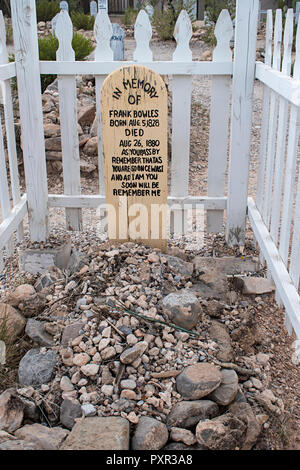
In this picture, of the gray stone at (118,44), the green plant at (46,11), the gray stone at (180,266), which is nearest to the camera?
the gray stone at (180,266)

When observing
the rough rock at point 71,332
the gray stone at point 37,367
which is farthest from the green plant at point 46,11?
the gray stone at point 37,367

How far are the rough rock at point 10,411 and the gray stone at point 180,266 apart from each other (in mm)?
1393

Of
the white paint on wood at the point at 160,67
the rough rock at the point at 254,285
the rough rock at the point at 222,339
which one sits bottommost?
the rough rock at the point at 254,285

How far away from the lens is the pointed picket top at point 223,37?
3523 mm

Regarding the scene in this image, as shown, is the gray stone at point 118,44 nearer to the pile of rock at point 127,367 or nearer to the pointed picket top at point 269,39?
the pointed picket top at point 269,39

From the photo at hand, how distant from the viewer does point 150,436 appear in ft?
6.41

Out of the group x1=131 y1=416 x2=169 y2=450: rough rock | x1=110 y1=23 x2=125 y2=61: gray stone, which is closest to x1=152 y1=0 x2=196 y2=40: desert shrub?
x1=110 y1=23 x2=125 y2=61: gray stone

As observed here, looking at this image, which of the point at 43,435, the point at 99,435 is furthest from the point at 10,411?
the point at 99,435

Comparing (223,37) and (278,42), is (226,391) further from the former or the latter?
(223,37)

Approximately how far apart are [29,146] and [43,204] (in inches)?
18.2

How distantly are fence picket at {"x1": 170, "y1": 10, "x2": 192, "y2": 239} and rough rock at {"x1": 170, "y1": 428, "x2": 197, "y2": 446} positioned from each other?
219cm

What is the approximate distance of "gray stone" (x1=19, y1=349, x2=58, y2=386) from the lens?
2.30 meters
